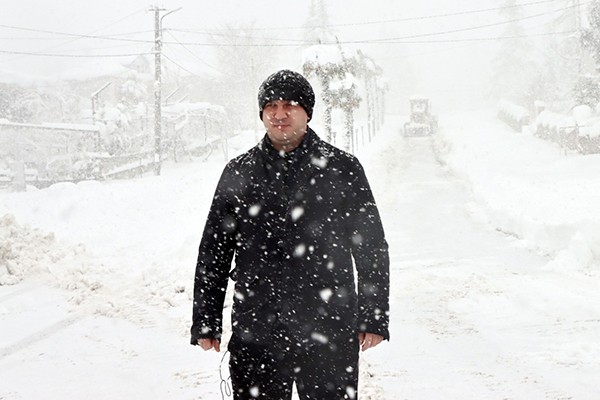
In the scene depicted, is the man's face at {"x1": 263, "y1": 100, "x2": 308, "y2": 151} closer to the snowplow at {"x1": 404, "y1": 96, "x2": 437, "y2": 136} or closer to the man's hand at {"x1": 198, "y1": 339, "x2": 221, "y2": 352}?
the man's hand at {"x1": 198, "y1": 339, "x2": 221, "y2": 352}

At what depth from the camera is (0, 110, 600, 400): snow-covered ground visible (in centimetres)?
450

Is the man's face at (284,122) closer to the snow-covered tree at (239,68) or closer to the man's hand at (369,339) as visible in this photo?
the man's hand at (369,339)

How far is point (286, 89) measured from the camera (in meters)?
2.41

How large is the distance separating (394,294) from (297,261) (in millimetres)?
4991

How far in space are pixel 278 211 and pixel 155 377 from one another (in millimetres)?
2937

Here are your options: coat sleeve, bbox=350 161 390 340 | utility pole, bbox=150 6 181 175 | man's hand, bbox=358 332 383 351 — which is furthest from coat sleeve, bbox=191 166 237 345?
utility pole, bbox=150 6 181 175

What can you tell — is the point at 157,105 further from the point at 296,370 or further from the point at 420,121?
the point at 296,370

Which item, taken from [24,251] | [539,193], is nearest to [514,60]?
[539,193]

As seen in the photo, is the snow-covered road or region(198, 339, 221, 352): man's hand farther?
the snow-covered road

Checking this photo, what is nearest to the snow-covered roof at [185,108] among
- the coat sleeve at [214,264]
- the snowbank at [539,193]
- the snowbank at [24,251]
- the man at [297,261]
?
the snowbank at [539,193]

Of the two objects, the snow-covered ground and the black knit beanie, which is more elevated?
the black knit beanie

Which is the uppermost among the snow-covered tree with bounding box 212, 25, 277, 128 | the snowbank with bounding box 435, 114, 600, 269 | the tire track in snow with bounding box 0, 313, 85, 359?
the snow-covered tree with bounding box 212, 25, 277, 128

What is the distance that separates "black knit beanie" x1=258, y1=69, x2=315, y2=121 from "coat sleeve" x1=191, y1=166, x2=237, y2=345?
0.40 m

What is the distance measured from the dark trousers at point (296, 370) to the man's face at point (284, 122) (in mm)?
895
